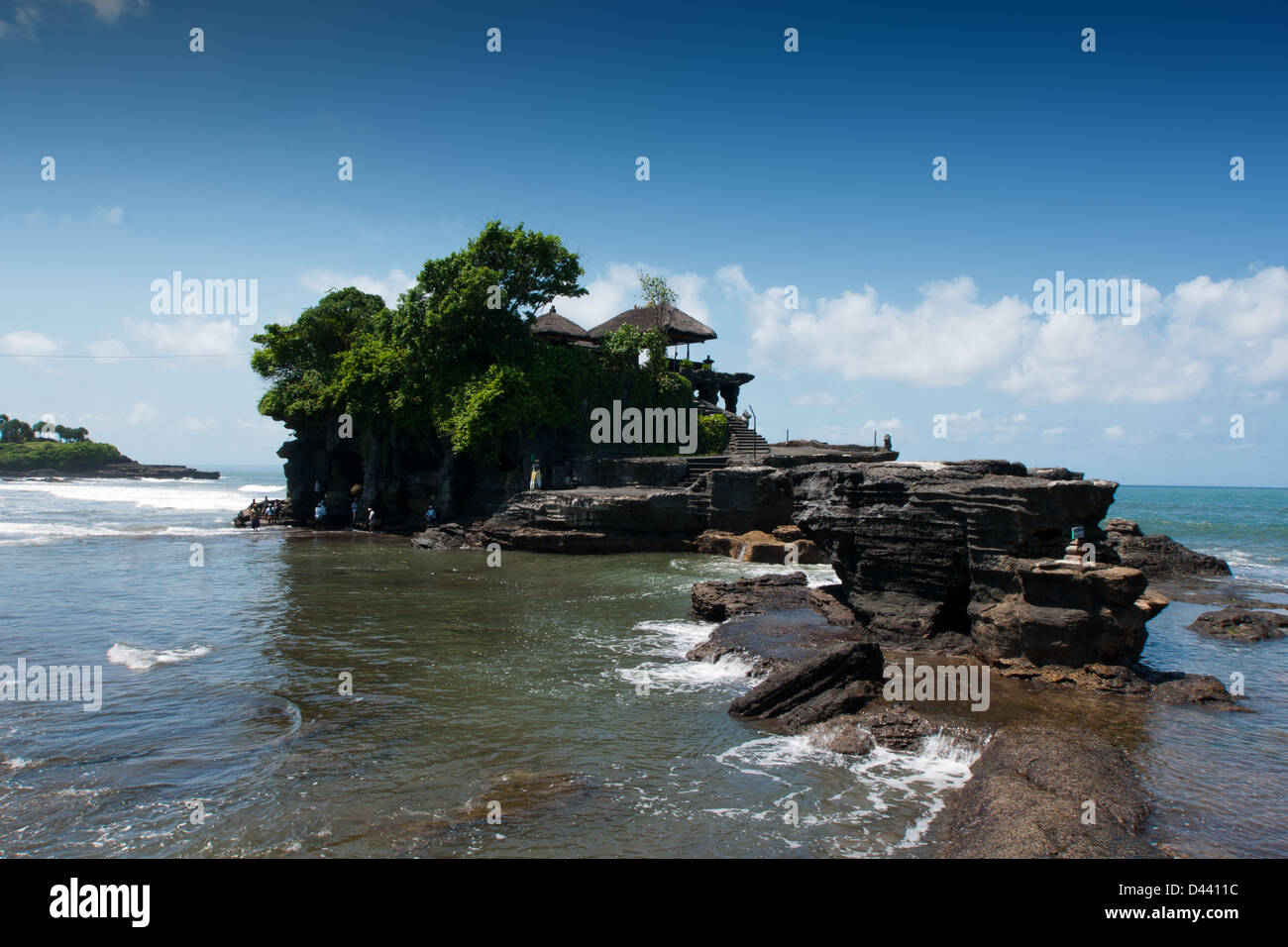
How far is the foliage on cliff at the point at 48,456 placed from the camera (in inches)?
4363

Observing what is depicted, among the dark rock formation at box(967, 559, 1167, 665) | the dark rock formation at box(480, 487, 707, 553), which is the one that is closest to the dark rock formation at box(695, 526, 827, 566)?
the dark rock formation at box(480, 487, 707, 553)

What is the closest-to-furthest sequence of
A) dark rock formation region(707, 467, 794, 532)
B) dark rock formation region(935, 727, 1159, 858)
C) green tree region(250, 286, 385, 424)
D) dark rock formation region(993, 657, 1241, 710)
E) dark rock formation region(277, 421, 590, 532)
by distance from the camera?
dark rock formation region(935, 727, 1159, 858) < dark rock formation region(993, 657, 1241, 710) < dark rock formation region(707, 467, 794, 532) < dark rock formation region(277, 421, 590, 532) < green tree region(250, 286, 385, 424)

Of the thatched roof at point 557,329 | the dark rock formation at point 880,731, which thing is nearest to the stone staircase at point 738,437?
the thatched roof at point 557,329

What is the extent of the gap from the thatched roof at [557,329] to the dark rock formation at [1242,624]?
112 feet

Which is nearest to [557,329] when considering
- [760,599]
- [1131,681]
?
[760,599]

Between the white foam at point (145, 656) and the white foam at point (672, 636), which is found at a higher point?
the white foam at point (145, 656)

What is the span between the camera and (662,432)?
135ft

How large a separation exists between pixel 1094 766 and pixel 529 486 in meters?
30.2

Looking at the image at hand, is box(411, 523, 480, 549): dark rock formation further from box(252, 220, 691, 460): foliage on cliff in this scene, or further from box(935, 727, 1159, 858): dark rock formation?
box(935, 727, 1159, 858): dark rock formation

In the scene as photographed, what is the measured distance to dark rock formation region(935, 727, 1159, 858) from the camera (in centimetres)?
619

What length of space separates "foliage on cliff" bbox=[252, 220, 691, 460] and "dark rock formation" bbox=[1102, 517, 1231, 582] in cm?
2457

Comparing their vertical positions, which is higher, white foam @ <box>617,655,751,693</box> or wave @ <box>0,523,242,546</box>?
wave @ <box>0,523,242,546</box>

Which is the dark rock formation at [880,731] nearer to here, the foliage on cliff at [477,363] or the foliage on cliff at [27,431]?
the foliage on cliff at [477,363]
